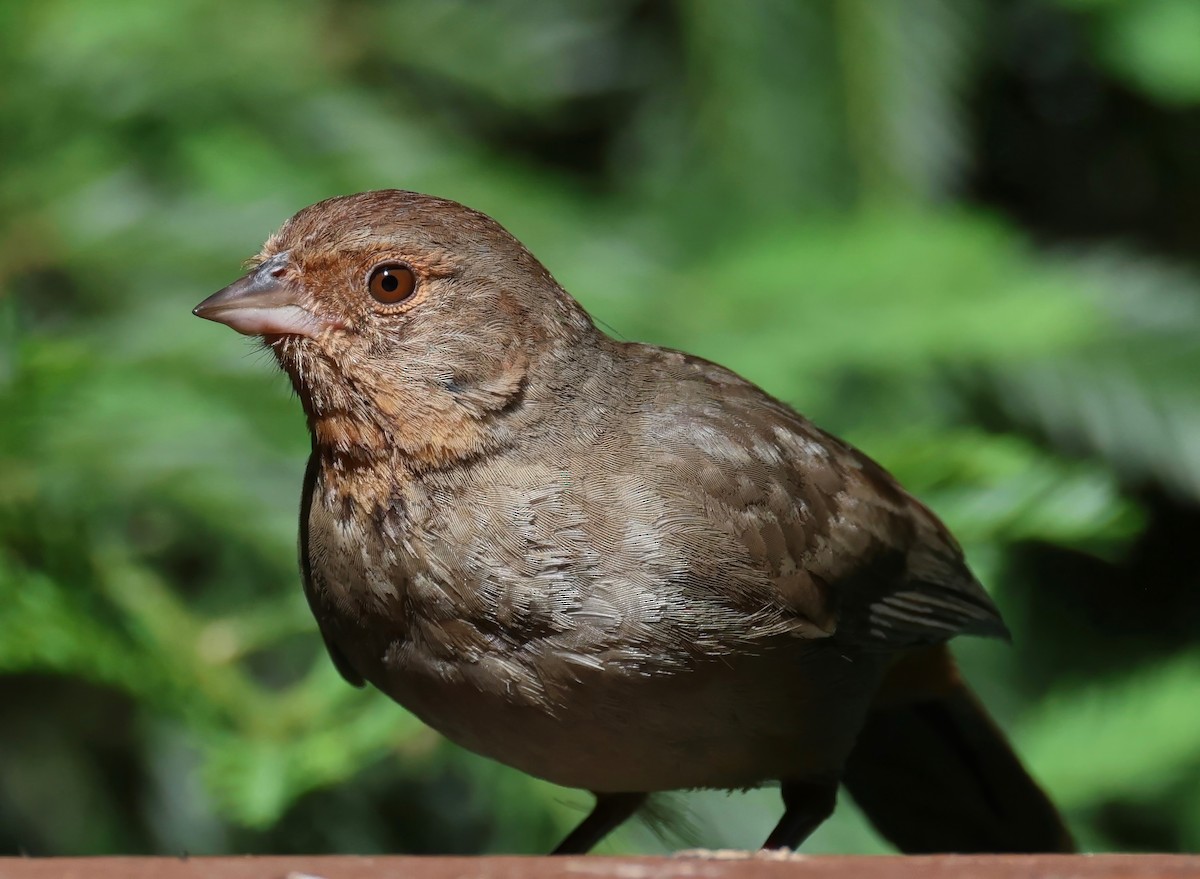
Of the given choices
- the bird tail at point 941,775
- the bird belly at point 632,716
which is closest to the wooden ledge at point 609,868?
the bird belly at point 632,716

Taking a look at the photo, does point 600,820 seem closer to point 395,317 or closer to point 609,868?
point 395,317

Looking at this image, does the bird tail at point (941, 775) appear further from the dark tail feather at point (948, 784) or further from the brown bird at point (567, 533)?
the brown bird at point (567, 533)

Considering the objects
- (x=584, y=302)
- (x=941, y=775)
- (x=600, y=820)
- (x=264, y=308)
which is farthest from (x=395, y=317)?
(x=941, y=775)

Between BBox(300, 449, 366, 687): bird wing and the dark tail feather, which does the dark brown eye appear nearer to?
BBox(300, 449, 366, 687): bird wing

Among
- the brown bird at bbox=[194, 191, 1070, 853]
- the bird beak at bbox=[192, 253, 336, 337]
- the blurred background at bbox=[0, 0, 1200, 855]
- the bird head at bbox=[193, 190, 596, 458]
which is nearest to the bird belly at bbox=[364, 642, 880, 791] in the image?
the brown bird at bbox=[194, 191, 1070, 853]

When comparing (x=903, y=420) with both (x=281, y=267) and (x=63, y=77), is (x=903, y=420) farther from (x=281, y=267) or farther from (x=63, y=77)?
(x=63, y=77)

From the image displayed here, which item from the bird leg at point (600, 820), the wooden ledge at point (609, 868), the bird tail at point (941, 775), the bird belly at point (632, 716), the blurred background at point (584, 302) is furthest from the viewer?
the bird tail at point (941, 775)

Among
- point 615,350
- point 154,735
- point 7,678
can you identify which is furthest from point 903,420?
point 7,678

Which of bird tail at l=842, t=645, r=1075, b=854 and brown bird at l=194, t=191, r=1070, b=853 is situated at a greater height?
brown bird at l=194, t=191, r=1070, b=853
